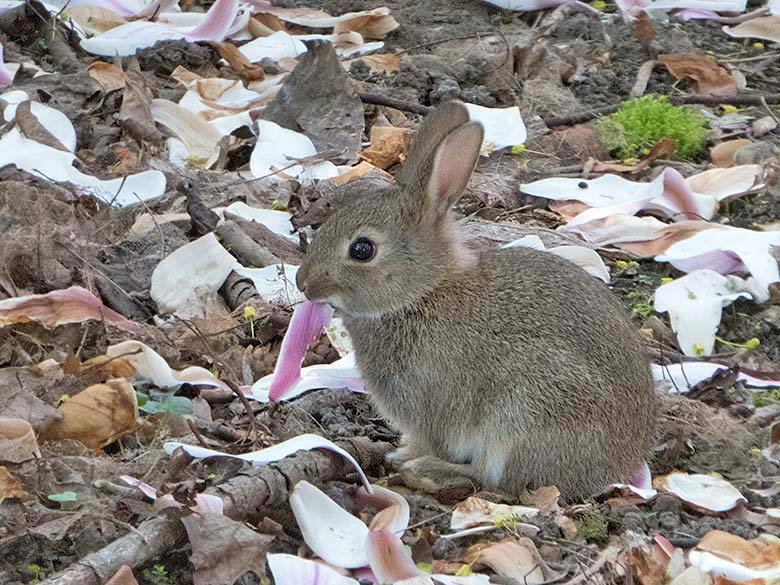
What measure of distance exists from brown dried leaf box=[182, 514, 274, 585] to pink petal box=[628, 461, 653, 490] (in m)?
1.57

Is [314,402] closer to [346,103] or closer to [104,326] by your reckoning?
[104,326]

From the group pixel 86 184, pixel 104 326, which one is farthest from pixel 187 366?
pixel 86 184

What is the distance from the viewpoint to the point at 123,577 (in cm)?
376

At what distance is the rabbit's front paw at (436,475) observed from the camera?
5.16 m

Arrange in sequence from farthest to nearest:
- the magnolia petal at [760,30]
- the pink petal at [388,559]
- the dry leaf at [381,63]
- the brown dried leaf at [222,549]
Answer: the magnolia petal at [760,30] → the dry leaf at [381,63] → the pink petal at [388,559] → the brown dried leaf at [222,549]

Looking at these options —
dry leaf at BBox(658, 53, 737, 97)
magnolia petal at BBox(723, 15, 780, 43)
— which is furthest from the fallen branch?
magnolia petal at BBox(723, 15, 780, 43)

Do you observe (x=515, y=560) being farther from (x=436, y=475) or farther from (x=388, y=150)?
(x=388, y=150)

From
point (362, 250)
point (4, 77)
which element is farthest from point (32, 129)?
point (362, 250)

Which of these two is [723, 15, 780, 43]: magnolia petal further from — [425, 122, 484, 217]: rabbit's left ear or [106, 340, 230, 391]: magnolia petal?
[106, 340, 230, 391]: magnolia petal

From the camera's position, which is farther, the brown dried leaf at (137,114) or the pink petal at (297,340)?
the brown dried leaf at (137,114)

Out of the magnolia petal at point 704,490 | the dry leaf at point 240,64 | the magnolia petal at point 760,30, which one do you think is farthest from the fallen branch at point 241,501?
the magnolia petal at point 760,30

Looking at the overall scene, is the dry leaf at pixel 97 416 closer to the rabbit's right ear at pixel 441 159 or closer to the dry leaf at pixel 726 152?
the rabbit's right ear at pixel 441 159

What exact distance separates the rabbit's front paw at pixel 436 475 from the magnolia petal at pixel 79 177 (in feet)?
7.43

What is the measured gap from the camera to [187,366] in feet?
18.7
